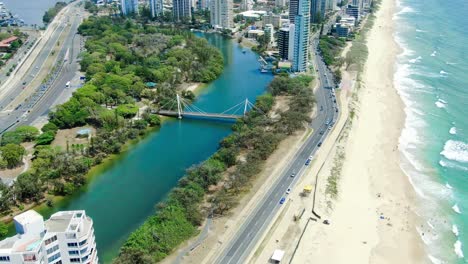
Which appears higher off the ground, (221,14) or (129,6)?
(129,6)

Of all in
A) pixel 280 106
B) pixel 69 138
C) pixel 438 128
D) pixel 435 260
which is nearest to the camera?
pixel 435 260

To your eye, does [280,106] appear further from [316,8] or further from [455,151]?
[316,8]

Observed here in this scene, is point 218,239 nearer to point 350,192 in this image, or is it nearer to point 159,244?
point 159,244

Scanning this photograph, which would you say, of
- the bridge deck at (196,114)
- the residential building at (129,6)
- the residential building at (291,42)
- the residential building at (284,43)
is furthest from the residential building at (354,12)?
the bridge deck at (196,114)

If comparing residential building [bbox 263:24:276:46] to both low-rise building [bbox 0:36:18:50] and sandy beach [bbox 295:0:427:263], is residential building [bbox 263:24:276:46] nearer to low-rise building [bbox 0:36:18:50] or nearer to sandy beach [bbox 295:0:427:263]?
sandy beach [bbox 295:0:427:263]

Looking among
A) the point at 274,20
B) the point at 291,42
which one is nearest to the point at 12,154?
the point at 291,42

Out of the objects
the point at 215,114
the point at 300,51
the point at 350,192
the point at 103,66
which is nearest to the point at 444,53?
the point at 300,51

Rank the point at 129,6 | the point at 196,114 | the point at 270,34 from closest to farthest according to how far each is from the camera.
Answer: the point at 196,114 < the point at 270,34 < the point at 129,6

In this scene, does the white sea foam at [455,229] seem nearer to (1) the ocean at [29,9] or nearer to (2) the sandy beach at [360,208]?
(2) the sandy beach at [360,208]
